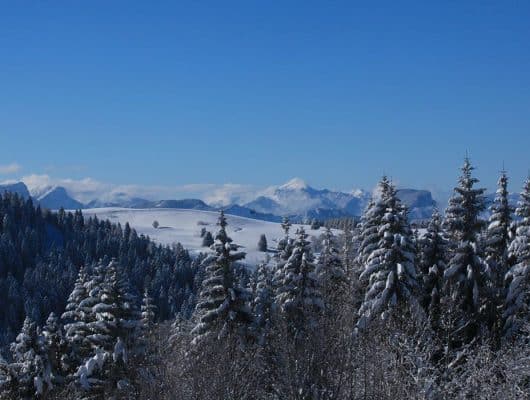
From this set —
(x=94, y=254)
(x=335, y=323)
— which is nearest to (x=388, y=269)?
(x=335, y=323)

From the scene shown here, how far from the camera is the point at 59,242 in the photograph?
642 ft

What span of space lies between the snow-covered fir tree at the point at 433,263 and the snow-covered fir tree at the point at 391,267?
2.58 m

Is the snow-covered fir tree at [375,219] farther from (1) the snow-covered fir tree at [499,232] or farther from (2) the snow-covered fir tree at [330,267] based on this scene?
(1) the snow-covered fir tree at [499,232]

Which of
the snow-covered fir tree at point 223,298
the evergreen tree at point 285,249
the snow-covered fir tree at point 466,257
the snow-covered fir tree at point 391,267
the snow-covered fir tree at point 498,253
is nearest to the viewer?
the snow-covered fir tree at point 391,267

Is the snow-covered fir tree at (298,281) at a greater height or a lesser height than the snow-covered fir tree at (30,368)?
greater

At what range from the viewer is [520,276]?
32781 millimetres

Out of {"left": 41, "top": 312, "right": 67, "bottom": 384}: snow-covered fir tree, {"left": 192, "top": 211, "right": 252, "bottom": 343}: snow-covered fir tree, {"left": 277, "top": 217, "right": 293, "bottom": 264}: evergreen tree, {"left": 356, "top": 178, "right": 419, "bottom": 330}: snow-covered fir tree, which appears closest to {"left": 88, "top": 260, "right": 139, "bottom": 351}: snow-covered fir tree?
{"left": 41, "top": 312, "right": 67, "bottom": 384}: snow-covered fir tree

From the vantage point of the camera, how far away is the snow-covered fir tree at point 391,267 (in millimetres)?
32344

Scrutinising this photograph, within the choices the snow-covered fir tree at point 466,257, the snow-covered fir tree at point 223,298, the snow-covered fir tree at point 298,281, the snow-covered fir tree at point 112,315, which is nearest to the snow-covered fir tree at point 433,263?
the snow-covered fir tree at point 466,257

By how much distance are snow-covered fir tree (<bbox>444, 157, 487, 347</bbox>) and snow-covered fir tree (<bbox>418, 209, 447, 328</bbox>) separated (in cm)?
67

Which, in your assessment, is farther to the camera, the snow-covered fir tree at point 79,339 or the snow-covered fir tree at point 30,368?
the snow-covered fir tree at point 79,339

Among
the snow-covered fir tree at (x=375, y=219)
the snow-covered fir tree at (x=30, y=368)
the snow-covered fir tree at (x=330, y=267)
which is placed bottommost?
the snow-covered fir tree at (x=30, y=368)

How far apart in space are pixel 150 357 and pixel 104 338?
8.85 ft

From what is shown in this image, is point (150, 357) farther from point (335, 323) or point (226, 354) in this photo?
point (335, 323)
